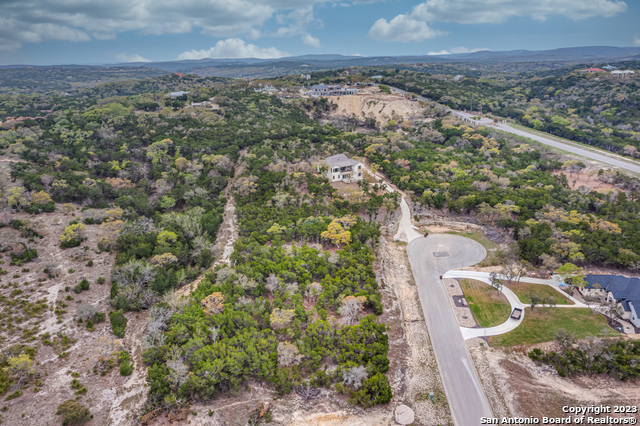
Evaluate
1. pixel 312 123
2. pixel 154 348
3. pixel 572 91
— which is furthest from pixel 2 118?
pixel 572 91

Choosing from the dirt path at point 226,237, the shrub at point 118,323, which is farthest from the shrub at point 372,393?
the shrub at point 118,323

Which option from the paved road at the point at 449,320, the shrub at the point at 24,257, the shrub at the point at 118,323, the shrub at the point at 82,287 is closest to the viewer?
the paved road at the point at 449,320

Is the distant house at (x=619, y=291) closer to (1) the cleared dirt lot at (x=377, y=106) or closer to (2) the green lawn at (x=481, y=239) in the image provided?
(2) the green lawn at (x=481, y=239)

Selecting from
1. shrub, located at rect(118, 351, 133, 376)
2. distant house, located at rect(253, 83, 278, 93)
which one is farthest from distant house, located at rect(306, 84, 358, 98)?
shrub, located at rect(118, 351, 133, 376)

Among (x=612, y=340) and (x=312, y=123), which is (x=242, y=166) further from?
(x=612, y=340)

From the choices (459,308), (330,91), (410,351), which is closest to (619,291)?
(459,308)

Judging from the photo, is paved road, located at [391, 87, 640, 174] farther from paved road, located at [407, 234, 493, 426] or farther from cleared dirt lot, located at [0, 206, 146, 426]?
cleared dirt lot, located at [0, 206, 146, 426]
